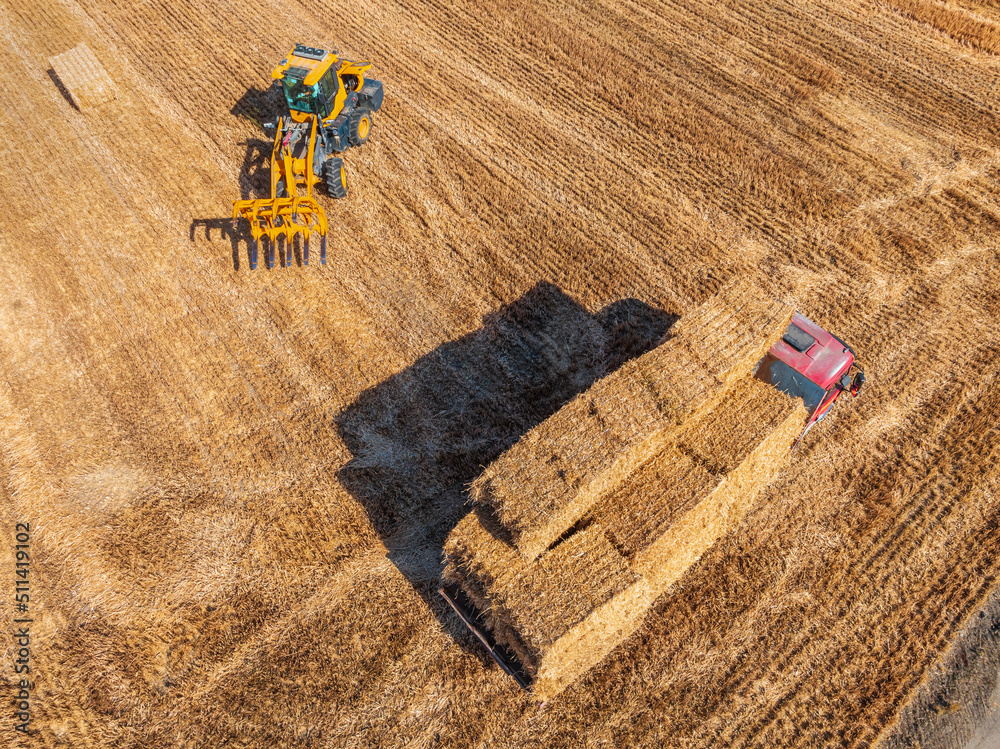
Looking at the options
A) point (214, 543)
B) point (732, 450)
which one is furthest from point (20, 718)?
point (732, 450)

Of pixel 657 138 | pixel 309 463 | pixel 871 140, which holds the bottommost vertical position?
pixel 309 463

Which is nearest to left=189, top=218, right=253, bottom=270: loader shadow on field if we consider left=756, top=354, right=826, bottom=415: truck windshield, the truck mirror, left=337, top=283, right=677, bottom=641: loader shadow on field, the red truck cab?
left=337, top=283, right=677, bottom=641: loader shadow on field

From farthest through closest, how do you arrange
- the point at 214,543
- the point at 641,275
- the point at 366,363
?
the point at 641,275, the point at 366,363, the point at 214,543

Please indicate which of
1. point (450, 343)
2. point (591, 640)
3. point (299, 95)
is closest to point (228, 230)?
point (299, 95)

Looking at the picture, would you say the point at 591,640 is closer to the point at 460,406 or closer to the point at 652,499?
the point at 652,499

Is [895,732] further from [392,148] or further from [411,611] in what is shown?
[392,148]

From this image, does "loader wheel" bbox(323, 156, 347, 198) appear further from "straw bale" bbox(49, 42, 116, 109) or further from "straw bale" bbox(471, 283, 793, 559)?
"straw bale" bbox(471, 283, 793, 559)

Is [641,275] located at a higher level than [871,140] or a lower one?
lower
